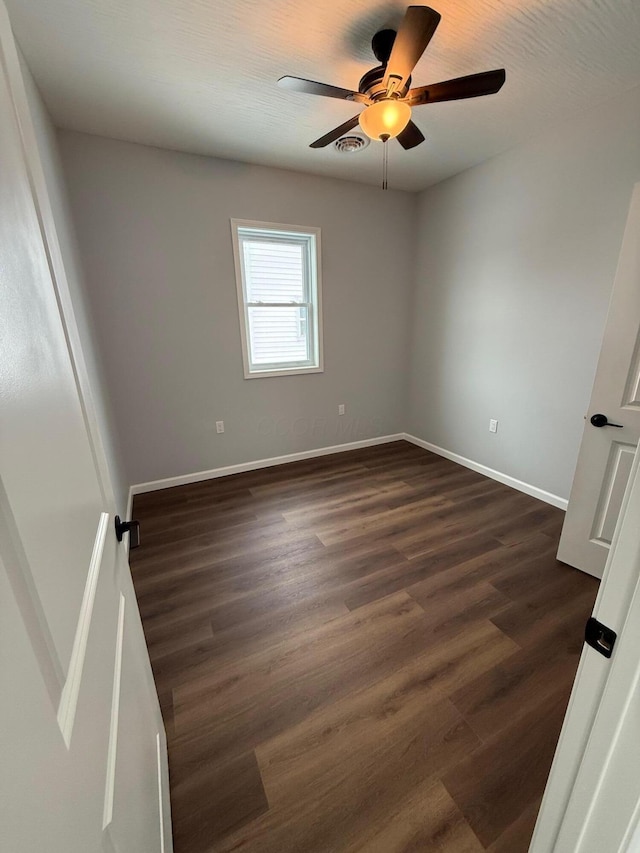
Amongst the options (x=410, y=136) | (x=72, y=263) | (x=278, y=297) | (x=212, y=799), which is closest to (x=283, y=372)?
(x=278, y=297)

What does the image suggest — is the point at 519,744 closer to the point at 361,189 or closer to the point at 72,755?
the point at 72,755

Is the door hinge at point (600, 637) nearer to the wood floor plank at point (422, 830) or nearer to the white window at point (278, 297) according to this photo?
the wood floor plank at point (422, 830)

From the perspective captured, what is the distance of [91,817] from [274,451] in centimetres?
318

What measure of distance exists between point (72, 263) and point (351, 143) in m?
1.98

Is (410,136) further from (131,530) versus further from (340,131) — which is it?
(131,530)

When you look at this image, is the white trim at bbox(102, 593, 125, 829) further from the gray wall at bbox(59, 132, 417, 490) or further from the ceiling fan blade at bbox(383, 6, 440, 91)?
the gray wall at bbox(59, 132, 417, 490)

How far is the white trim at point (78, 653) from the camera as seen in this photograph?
1.32 ft

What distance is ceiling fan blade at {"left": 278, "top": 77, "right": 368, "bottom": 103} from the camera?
150 cm

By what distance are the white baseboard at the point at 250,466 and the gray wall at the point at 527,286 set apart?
811mm

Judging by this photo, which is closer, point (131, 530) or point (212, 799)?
point (131, 530)

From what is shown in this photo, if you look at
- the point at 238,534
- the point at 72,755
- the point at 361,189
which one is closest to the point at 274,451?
the point at 238,534

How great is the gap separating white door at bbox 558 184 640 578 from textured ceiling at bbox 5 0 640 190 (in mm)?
825

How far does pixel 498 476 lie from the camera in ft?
10.4

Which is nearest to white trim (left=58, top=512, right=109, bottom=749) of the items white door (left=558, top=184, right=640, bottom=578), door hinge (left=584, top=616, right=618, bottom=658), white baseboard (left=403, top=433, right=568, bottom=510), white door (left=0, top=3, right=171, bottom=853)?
white door (left=0, top=3, right=171, bottom=853)
